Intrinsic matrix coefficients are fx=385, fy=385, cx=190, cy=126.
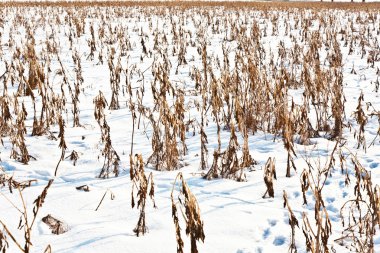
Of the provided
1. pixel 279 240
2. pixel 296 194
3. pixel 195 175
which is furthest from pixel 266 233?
pixel 195 175

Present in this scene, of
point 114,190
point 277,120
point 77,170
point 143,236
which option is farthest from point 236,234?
point 277,120

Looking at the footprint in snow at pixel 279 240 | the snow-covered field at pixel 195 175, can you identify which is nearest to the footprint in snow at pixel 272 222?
the snow-covered field at pixel 195 175

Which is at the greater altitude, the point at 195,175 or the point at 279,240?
the point at 195,175

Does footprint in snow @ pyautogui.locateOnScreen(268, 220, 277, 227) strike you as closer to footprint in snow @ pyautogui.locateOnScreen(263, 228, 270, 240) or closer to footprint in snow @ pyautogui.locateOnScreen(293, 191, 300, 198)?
footprint in snow @ pyautogui.locateOnScreen(263, 228, 270, 240)

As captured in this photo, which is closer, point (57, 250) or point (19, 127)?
point (57, 250)

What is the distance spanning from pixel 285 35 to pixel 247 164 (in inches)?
361

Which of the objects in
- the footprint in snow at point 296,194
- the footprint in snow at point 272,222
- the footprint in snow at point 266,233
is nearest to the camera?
the footprint in snow at point 266,233

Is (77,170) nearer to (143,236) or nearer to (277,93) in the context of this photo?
(143,236)

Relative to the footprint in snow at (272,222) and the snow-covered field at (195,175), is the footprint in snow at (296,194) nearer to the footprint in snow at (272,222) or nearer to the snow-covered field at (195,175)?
the snow-covered field at (195,175)

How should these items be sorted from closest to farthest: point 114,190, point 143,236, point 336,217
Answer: point 143,236 < point 336,217 < point 114,190

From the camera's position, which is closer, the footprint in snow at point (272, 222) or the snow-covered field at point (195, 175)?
the snow-covered field at point (195, 175)

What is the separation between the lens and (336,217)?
291cm

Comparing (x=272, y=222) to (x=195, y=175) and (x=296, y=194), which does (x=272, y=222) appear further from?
(x=195, y=175)

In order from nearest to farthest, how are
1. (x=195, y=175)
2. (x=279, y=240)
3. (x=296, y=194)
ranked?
(x=279, y=240) < (x=296, y=194) < (x=195, y=175)
